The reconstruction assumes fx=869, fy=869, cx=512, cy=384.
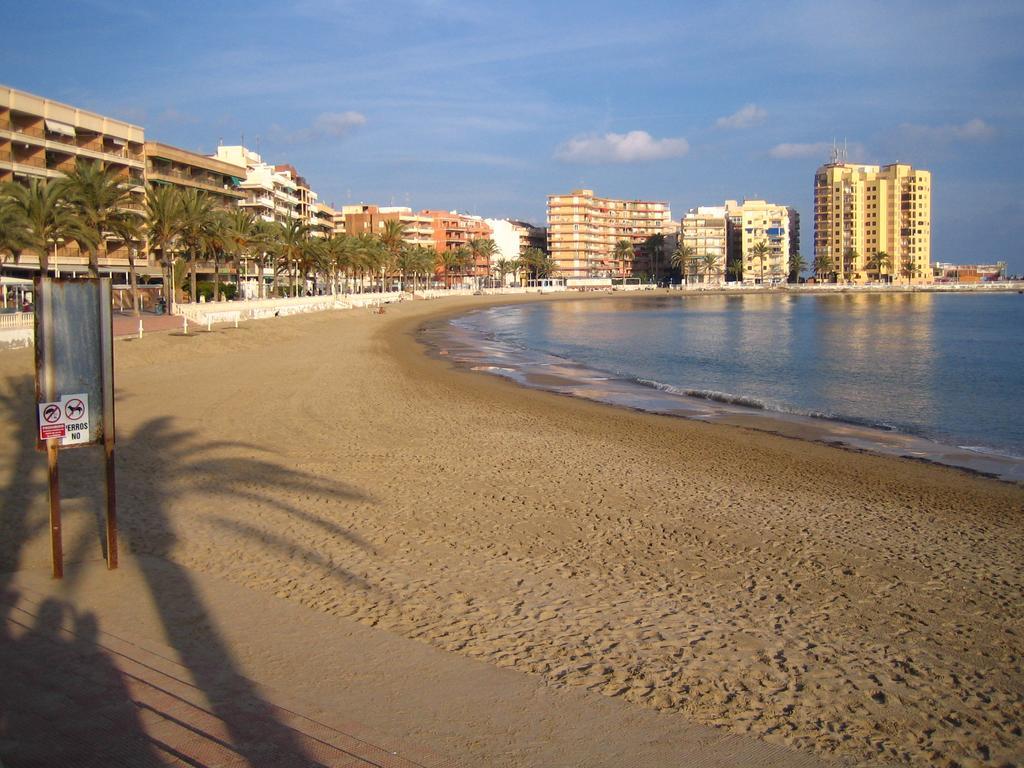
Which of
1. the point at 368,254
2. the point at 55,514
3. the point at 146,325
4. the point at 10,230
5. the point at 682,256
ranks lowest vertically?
the point at 55,514

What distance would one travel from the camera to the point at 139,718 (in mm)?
4449

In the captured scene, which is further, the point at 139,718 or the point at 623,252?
the point at 623,252

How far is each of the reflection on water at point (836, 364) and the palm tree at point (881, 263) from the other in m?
110

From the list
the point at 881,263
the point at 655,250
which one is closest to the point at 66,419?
the point at 655,250

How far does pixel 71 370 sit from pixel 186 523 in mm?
2499

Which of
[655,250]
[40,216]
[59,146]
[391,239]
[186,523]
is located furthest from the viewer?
[655,250]

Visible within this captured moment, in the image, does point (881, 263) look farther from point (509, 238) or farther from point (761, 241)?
point (509, 238)

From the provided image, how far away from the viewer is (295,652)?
18.0 feet

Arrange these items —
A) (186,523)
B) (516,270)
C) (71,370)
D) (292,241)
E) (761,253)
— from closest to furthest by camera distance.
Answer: (71,370) < (186,523) < (292,241) < (516,270) < (761,253)

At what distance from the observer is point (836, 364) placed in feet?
113

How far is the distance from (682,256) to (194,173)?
367 ft

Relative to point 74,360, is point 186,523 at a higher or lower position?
lower

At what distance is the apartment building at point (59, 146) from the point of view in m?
48.3

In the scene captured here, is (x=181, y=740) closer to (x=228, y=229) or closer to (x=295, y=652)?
(x=295, y=652)
